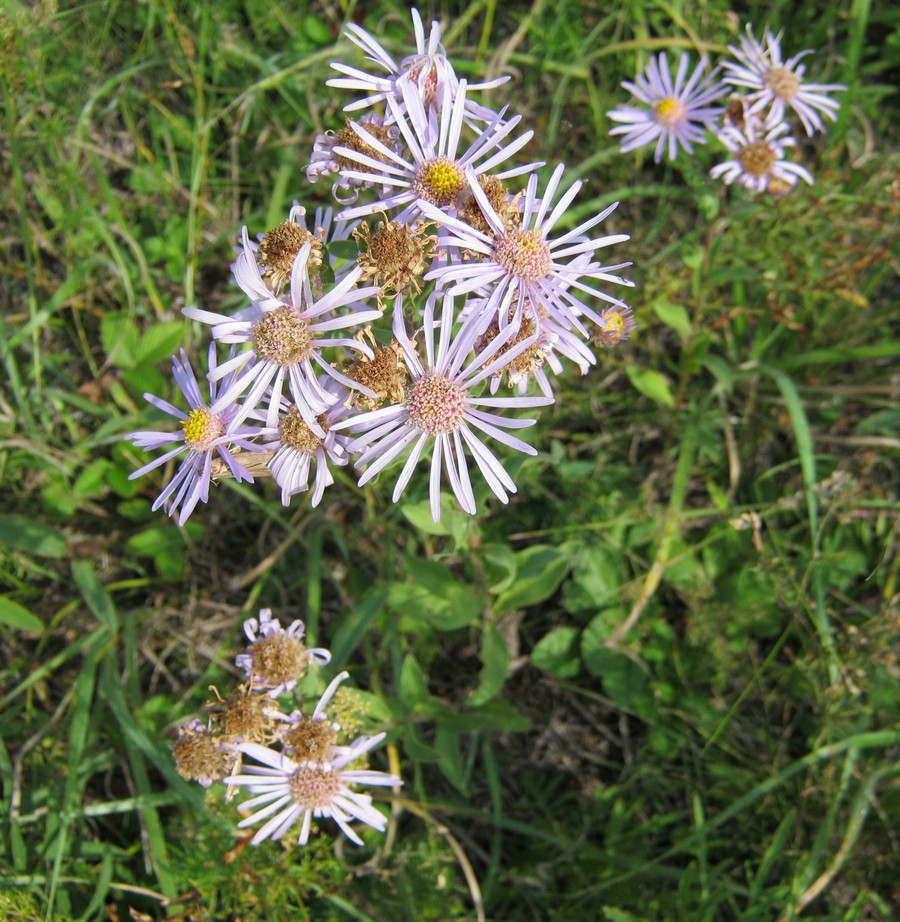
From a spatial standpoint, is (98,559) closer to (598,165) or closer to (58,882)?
(58,882)

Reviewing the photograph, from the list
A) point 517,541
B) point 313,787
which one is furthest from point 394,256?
point 517,541

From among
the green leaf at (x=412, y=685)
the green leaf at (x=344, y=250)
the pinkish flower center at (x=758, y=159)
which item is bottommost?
the green leaf at (x=412, y=685)

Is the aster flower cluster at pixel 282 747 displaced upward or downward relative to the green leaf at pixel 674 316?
downward

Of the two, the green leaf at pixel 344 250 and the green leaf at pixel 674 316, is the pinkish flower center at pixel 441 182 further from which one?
the green leaf at pixel 674 316

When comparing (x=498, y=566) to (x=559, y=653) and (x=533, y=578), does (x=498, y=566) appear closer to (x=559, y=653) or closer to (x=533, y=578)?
(x=533, y=578)

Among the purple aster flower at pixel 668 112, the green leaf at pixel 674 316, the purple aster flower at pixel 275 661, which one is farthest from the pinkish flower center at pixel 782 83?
the purple aster flower at pixel 275 661

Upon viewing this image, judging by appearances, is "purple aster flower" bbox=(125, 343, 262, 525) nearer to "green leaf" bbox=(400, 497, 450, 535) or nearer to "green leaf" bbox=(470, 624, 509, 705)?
"green leaf" bbox=(400, 497, 450, 535)
